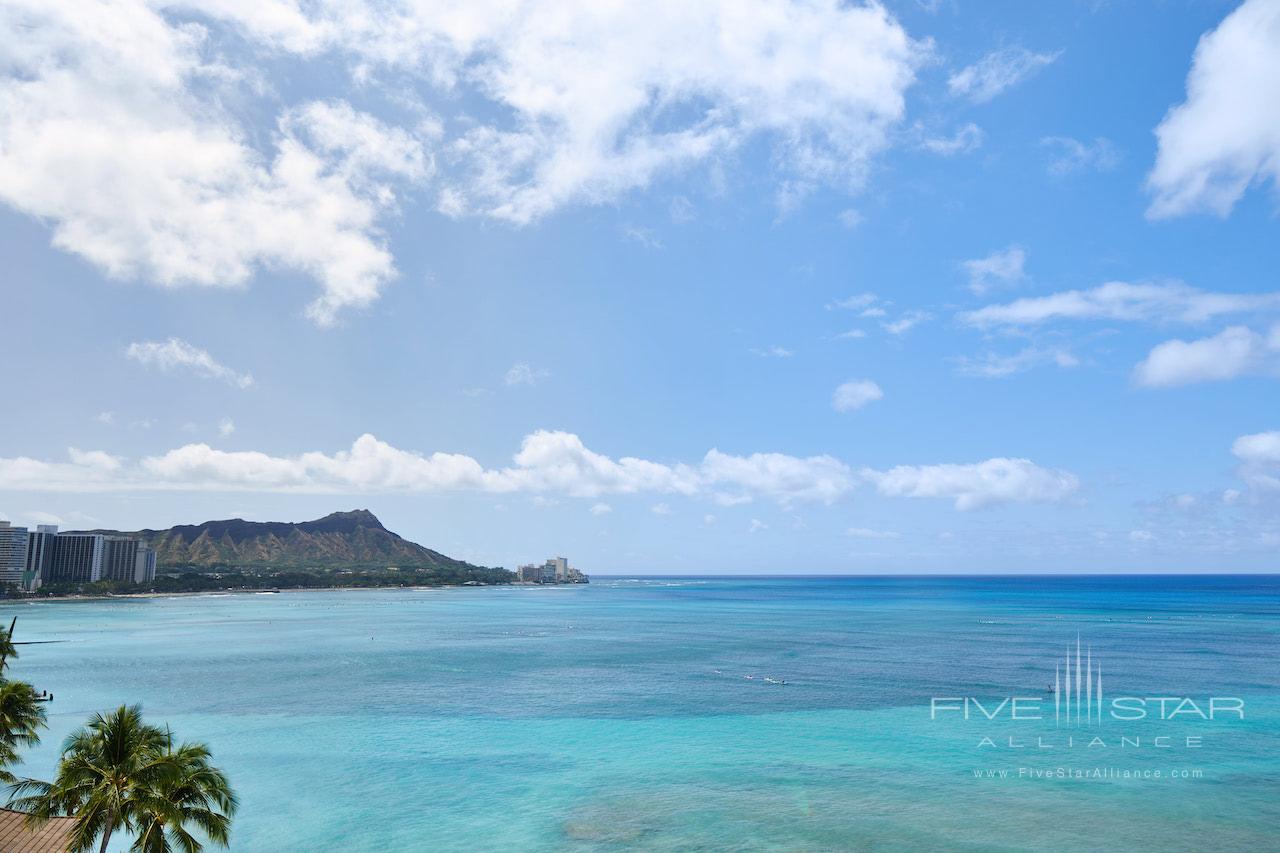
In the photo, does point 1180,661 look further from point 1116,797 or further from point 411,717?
point 411,717

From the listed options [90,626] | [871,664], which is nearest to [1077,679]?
[871,664]

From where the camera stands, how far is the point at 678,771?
42562 mm

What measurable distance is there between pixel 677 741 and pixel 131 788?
35.2 m

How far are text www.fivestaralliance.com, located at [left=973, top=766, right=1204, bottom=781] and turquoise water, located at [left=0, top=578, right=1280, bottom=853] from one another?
19.0 inches

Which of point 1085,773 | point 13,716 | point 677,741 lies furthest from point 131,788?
point 1085,773

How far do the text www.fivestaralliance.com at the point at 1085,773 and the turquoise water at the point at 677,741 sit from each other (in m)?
0.48

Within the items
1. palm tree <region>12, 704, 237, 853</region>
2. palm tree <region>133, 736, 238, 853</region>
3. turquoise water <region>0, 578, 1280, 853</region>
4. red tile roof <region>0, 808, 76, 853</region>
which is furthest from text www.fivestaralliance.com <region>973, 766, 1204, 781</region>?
red tile roof <region>0, 808, 76, 853</region>

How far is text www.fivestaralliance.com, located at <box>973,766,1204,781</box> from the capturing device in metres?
41.5

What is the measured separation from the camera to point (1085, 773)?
42.2 metres

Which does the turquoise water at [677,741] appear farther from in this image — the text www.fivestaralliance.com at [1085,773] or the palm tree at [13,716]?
the palm tree at [13,716]

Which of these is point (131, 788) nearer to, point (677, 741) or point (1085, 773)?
point (677, 741)

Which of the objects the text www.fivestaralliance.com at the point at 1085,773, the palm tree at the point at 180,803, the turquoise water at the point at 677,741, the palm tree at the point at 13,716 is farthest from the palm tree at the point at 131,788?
the text www.fivestaralliance.com at the point at 1085,773

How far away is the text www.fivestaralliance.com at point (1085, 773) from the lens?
4147 centimetres

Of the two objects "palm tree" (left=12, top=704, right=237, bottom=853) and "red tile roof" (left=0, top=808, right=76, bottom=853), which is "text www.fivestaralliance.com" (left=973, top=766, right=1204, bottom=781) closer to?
"palm tree" (left=12, top=704, right=237, bottom=853)
